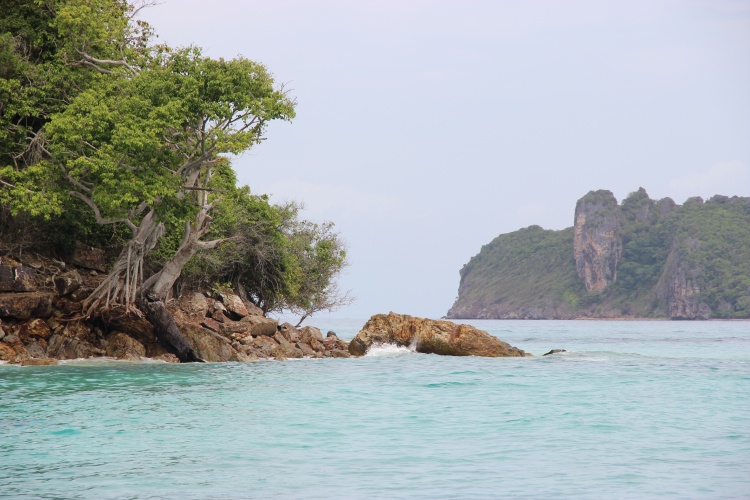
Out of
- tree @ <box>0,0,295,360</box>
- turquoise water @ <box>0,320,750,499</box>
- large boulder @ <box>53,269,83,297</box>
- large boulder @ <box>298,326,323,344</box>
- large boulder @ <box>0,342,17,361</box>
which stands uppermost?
tree @ <box>0,0,295,360</box>

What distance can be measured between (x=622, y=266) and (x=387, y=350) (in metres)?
140

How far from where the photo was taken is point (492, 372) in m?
25.3

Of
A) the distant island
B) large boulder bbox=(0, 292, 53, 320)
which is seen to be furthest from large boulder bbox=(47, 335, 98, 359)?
the distant island

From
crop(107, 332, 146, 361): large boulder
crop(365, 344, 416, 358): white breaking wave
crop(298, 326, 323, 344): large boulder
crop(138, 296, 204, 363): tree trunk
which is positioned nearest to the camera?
crop(138, 296, 204, 363): tree trunk

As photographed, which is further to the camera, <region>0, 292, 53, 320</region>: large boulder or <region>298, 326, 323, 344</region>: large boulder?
<region>298, 326, 323, 344</region>: large boulder

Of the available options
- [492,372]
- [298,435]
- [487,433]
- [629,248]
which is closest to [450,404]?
[487,433]

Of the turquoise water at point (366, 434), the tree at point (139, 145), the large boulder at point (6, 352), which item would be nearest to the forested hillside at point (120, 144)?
the tree at point (139, 145)

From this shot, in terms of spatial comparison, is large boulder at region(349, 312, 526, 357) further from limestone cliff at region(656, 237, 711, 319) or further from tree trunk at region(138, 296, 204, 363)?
limestone cliff at region(656, 237, 711, 319)

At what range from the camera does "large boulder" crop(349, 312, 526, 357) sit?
31.5m

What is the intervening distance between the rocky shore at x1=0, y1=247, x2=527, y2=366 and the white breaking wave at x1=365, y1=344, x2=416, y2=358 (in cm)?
16

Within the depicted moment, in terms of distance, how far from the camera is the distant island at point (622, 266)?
140 metres

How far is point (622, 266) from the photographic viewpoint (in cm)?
16375

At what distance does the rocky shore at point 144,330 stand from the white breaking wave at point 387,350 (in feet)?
0.52

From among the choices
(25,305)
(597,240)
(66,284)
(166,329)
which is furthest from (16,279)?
(597,240)
